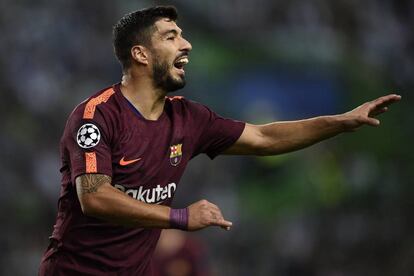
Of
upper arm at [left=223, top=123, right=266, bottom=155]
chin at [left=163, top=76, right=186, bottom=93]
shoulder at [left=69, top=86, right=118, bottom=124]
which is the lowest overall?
upper arm at [left=223, top=123, right=266, bottom=155]

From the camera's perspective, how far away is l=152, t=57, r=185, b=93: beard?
13.6ft

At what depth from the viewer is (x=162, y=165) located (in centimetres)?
410

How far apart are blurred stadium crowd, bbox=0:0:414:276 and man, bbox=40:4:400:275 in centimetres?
A: 386

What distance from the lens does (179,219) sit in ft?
11.5

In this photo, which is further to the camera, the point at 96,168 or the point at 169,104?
the point at 169,104

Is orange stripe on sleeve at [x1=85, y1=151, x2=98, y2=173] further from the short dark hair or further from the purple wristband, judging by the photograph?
the short dark hair

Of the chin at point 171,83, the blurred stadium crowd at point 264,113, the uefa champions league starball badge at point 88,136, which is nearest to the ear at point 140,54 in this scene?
the chin at point 171,83

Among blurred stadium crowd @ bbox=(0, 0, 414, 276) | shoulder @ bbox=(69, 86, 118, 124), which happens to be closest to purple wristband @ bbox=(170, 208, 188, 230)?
shoulder @ bbox=(69, 86, 118, 124)

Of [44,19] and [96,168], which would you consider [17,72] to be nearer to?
[44,19]

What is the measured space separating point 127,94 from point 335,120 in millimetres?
1040

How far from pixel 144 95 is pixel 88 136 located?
46 centimetres

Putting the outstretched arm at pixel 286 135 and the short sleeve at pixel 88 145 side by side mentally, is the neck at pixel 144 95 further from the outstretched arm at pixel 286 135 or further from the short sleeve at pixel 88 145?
the outstretched arm at pixel 286 135

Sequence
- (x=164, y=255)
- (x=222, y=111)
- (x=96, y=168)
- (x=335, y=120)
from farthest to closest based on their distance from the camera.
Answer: (x=222, y=111)
(x=164, y=255)
(x=335, y=120)
(x=96, y=168)

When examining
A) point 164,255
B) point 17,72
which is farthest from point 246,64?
point 164,255
